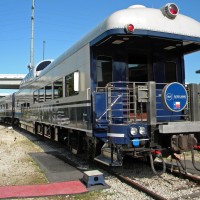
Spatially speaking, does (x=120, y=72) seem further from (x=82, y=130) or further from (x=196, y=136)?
(x=196, y=136)

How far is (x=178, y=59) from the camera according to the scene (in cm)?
966

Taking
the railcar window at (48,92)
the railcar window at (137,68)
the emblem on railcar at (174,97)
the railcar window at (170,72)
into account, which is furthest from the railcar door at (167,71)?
the railcar window at (48,92)

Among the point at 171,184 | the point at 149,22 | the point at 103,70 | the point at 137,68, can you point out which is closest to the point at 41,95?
the point at 103,70

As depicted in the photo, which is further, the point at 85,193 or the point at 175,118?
the point at 175,118

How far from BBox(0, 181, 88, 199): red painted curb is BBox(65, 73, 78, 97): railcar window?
124 inches

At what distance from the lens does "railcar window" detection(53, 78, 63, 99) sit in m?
11.2

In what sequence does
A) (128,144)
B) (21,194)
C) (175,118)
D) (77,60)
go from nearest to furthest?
1. (21,194)
2. (128,144)
3. (175,118)
4. (77,60)

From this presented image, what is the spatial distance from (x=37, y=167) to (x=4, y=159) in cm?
202

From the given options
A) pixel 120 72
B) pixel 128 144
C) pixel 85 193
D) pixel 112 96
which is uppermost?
pixel 120 72

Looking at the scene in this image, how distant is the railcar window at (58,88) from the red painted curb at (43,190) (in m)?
4.40

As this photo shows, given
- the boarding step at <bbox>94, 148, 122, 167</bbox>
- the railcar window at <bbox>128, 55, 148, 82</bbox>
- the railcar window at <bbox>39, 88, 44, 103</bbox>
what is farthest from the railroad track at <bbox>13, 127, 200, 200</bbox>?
the railcar window at <bbox>39, 88, 44, 103</bbox>

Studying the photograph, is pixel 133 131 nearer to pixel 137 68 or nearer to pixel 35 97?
pixel 137 68

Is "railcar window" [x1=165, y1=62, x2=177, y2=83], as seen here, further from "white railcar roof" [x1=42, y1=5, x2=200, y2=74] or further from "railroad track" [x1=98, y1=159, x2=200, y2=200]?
"railroad track" [x1=98, y1=159, x2=200, y2=200]

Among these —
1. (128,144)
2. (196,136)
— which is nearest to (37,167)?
(128,144)
